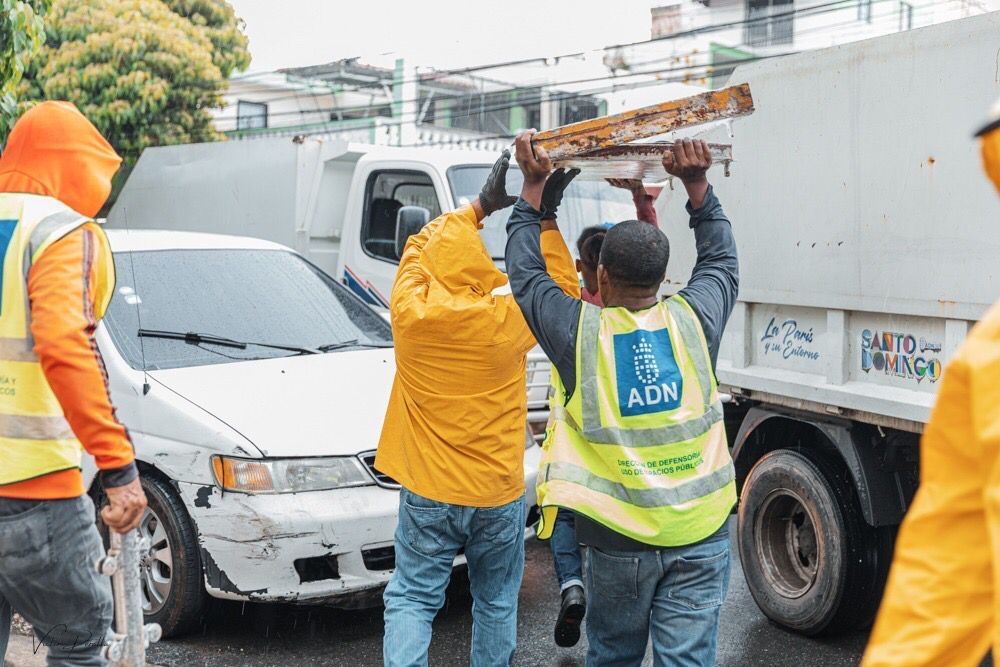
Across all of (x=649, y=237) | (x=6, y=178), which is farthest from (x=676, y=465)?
(x=6, y=178)

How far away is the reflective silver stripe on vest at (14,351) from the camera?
10.2 feet

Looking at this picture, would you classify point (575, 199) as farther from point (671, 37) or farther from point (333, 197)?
point (671, 37)

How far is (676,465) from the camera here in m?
3.11

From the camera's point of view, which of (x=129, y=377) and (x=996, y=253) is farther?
(x=129, y=377)

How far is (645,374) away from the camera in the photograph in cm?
310

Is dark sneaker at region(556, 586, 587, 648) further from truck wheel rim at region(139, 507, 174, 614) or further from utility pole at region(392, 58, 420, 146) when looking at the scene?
utility pole at region(392, 58, 420, 146)

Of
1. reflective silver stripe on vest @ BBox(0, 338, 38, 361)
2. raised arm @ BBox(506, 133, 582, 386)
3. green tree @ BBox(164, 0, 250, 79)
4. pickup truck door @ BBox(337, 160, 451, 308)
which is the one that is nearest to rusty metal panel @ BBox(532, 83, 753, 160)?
raised arm @ BBox(506, 133, 582, 386)

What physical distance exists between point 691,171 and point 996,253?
1210 millimetres

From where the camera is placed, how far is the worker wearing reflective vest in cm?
310

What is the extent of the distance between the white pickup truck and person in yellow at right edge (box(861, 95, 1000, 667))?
519cm

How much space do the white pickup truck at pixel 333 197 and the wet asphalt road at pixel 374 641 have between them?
1.83 m

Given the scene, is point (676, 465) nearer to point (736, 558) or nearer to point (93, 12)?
point (736, 558)

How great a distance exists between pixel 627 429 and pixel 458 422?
750 mm

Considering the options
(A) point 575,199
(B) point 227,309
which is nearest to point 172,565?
(B) point 227,309
